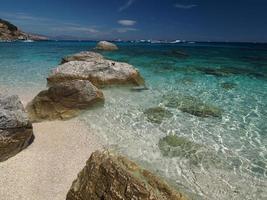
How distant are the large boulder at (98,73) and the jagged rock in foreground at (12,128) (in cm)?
841

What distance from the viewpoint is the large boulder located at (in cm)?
1599

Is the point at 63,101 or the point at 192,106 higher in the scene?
the point at 63,101

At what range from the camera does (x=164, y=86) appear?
16891 millimetres

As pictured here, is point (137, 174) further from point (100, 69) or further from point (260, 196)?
point (100, 69)

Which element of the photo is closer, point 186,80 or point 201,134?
point 201,134

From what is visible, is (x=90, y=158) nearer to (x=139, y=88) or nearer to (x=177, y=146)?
(x=177, y=146)

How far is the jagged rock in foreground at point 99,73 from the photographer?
15992 mm

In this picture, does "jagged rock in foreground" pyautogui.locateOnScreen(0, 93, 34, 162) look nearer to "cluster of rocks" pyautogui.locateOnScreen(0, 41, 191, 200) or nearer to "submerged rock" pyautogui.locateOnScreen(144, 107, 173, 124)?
"cluster of rocks" pyautogui.locateOnScreen(0, 41, 191, 200)

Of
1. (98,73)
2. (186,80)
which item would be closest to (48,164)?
(98,73)

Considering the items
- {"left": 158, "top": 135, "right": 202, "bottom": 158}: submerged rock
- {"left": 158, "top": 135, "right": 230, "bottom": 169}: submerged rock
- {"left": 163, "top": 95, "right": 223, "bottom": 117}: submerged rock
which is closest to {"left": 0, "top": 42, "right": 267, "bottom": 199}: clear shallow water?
{"left": 158, "top": 135, "right": 230, "bottom": 169}: submerged rock

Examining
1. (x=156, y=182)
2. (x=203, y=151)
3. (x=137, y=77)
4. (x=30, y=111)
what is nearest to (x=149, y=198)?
(x=156, y=182)

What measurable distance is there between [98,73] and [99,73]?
6 cm

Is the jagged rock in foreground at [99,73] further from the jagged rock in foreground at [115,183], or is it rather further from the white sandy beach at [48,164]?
the jagged rock in foreground at [115,183]

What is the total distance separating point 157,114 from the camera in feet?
36.4
